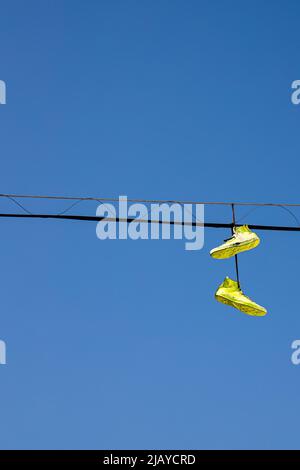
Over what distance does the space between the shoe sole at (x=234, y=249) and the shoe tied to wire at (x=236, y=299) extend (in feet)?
0.89

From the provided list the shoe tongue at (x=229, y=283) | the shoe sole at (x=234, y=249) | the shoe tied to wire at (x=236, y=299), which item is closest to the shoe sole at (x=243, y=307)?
the shoe tied to wire at (x=236, y=299)

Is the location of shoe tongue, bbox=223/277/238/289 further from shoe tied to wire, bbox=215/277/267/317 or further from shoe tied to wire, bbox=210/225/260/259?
shoe tied to wire, bbox=210/225/260/259

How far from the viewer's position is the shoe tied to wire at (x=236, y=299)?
5051mm

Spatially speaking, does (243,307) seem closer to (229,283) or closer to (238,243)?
(229,283)

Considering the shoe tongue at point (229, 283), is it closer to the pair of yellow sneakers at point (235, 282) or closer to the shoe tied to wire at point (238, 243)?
the pair of yellow sneakers at point (235, 282)

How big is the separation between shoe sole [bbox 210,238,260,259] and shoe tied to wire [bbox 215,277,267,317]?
0.89 feet

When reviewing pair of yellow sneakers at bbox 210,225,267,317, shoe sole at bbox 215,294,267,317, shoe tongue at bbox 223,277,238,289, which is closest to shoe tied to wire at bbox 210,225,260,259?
pair of yellow sneakers at bbox 210,225,267,317

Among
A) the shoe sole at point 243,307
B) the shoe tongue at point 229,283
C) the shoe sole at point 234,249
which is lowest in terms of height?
the shoe sole at point 243,307

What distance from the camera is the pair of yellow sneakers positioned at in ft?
16.2

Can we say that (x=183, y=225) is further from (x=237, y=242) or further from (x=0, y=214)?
(x=0, y=214)

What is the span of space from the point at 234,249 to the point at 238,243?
7 cm
